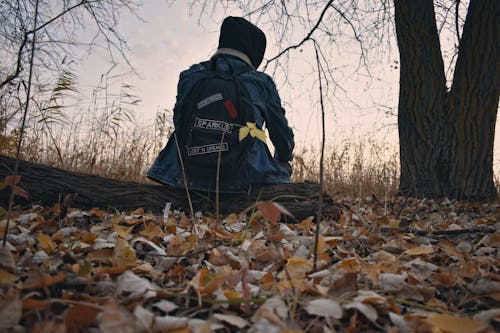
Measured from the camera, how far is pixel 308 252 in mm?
1368

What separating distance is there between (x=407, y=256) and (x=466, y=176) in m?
2.86

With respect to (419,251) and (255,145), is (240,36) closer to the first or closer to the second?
(255,145)

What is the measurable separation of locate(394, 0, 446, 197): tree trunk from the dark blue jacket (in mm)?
1706

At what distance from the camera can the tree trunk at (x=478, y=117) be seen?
3.80 meters

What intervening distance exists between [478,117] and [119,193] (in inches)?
132

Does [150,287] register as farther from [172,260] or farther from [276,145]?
[276,145]

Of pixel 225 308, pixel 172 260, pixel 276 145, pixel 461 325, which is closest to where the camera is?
pixel 461 325

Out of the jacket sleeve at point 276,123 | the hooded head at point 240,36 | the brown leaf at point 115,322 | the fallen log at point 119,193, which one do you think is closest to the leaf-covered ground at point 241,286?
the brown leaf at point 115,322

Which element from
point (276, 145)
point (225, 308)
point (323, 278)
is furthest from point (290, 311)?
point (276, 145)

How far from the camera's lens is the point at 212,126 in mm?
2426

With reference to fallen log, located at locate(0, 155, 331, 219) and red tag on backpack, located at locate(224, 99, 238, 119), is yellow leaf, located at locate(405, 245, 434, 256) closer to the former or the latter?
fallen log, located at locate(0, 155, 331, 219)

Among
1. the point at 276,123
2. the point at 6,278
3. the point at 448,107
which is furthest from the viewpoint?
the point at 448,107

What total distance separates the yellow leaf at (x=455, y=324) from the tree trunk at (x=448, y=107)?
3219 mm

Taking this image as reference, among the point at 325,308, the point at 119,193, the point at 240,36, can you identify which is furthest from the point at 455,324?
the point at 240,36
